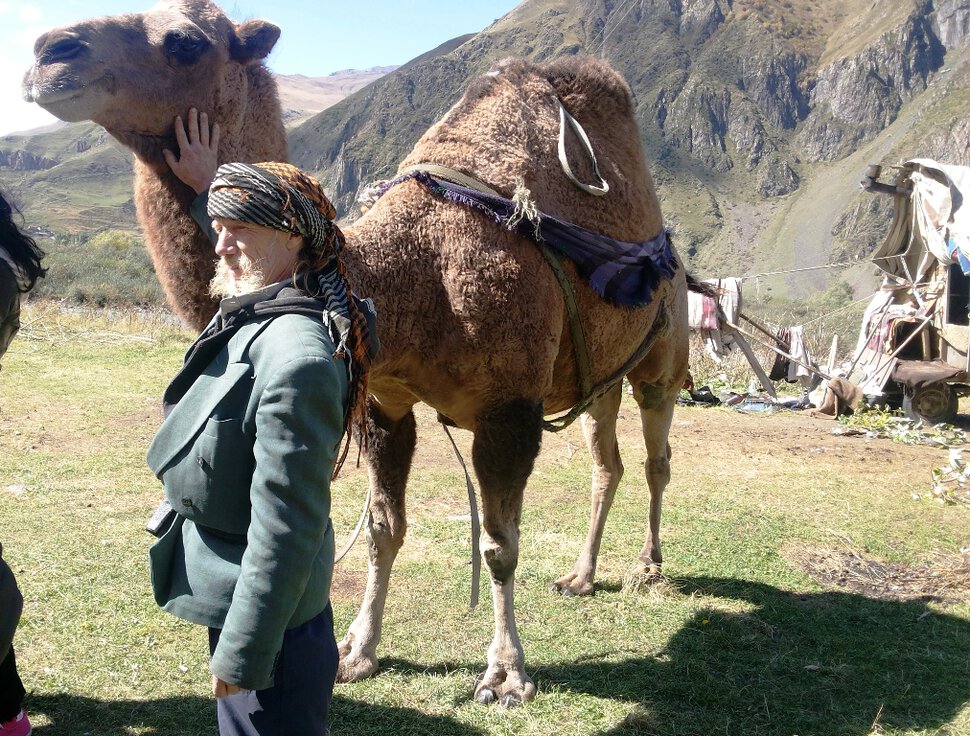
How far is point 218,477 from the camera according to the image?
6.31ft

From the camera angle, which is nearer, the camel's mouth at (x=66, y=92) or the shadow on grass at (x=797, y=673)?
the camel's mouth at (x=66, y=92)

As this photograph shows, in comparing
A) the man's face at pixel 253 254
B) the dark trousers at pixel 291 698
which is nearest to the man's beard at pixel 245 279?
the man's face at pixel 253 254

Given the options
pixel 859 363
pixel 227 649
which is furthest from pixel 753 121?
pixel 227 649

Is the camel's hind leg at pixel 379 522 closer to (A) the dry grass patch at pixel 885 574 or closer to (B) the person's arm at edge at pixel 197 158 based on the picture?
(B) the person's arm at edge at pixel 197 158

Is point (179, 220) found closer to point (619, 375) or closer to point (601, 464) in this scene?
point (619, 375)

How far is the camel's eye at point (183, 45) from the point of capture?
10.5 feet

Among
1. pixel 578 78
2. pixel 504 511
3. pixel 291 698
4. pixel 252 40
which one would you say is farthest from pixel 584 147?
pixel 291 698

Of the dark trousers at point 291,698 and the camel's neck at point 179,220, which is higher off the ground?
the camel's neck at point 179,220

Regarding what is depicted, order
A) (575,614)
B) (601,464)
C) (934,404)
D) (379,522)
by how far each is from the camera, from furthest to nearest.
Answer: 1. (934,404)
2. (601,464)
3. (575,614)
4. (379,522)

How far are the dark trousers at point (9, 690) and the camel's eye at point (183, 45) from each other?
220 cm

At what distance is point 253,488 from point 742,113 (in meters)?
87.7

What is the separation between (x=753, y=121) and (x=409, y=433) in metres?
84.7

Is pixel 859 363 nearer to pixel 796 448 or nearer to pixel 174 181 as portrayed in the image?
pixel 796 448

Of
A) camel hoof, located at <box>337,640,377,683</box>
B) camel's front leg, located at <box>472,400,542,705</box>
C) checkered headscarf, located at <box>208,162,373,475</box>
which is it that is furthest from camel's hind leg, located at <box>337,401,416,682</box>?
checkered headscarf, located at <box>208,162,373,475</box>
